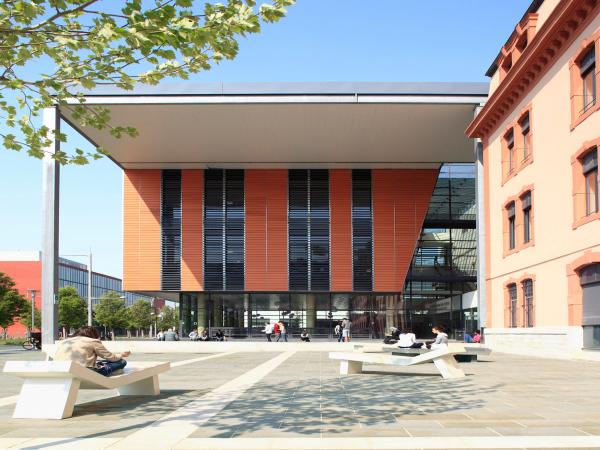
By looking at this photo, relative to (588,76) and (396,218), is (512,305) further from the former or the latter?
(396,218)

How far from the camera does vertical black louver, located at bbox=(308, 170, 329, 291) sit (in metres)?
48.1

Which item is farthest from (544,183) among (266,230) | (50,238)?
(266,230)

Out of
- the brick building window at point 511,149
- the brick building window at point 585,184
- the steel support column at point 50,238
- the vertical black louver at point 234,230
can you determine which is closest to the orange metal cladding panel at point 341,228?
the vertical black louver at point 234,230

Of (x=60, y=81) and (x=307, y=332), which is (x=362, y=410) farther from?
(x=307, y=332)

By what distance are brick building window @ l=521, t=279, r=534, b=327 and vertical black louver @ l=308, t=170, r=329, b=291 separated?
876 inches

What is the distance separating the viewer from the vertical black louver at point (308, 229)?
1895 inches

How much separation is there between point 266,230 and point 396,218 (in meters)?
8.92

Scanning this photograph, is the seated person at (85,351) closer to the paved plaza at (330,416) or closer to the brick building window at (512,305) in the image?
the paved plaza at (330,416)

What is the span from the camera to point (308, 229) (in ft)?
159

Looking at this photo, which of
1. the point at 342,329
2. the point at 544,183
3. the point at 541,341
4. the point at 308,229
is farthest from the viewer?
the point at 308,229

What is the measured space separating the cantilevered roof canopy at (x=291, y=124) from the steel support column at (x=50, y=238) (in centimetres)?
282

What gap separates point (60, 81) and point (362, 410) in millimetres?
5395

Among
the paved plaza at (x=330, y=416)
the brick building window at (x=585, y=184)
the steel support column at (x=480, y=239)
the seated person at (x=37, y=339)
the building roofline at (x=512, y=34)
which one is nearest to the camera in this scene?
the paved plaza at (x=330, y=416)

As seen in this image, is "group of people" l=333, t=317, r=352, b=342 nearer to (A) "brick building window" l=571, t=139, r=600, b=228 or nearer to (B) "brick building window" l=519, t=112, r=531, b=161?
(B) "brick building window" l=519, t=112, r=531, b=161
